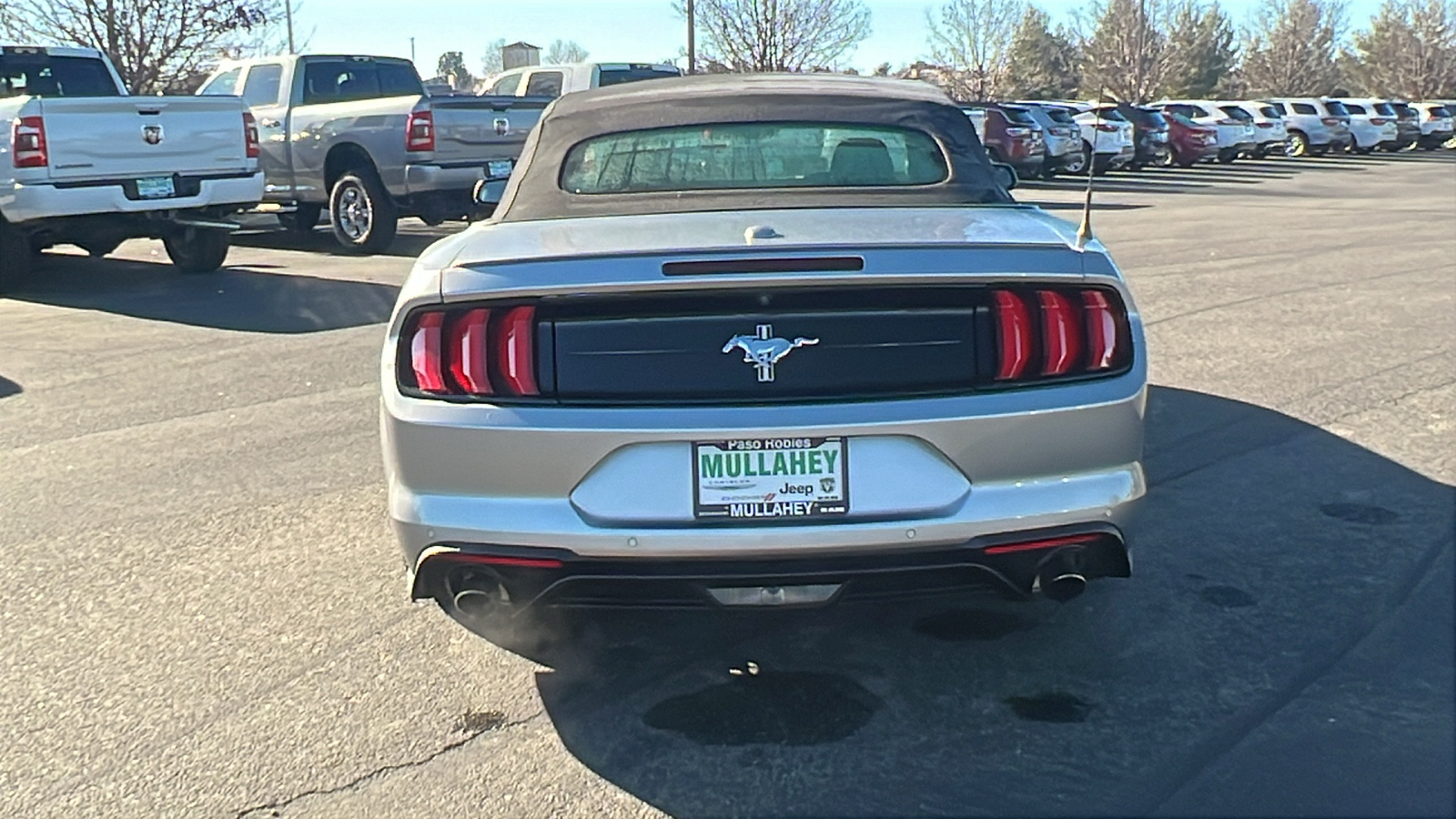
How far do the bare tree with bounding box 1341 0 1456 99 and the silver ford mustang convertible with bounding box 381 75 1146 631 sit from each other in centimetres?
7154

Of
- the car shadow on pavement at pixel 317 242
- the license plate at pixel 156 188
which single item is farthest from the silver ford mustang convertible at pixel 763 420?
the car shadow on pavement at pixel 317 242

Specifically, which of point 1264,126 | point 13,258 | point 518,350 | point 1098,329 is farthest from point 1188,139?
point 518,350

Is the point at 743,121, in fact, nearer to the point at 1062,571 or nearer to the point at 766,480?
the point at 766,480

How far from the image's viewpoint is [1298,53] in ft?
233

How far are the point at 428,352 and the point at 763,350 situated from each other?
82 cm

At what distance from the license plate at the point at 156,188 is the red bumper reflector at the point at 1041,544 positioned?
9813 mm

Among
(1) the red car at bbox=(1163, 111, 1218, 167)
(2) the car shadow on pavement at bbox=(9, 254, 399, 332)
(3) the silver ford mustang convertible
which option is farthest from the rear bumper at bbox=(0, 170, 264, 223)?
(1) the red car at bbox=(1163, 111, 1218, 167)

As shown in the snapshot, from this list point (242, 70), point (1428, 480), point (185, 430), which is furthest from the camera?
point (242, 70)

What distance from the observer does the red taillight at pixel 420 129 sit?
43.0 feet

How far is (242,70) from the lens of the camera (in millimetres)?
15422

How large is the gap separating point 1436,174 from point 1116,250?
20.0m

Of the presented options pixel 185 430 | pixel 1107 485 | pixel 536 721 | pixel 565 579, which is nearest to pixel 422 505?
pixel 565 579

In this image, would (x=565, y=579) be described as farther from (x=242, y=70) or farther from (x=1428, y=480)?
(x=242, y=70)

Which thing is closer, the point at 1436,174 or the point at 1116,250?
the point at 1116,250
